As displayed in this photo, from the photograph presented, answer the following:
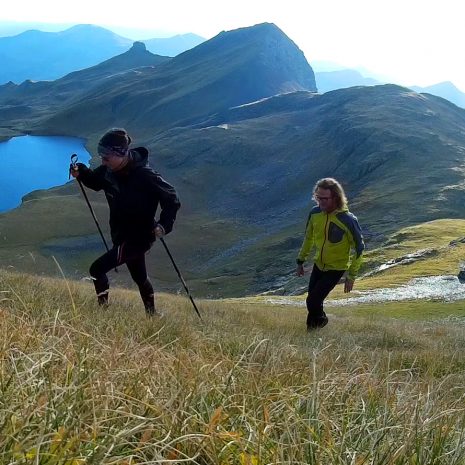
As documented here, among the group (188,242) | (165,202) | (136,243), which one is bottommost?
(188,242)

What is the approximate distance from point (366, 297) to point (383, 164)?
95.4 m

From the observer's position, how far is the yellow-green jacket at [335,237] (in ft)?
32.6

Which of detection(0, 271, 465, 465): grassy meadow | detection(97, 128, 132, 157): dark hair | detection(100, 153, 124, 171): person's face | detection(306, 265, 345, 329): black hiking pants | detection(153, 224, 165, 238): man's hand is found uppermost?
detection(97, 128, 132, 157): dark hair

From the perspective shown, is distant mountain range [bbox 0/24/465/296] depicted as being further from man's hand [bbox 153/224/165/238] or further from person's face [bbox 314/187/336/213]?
man's hand [bbox 153/224/165/238]

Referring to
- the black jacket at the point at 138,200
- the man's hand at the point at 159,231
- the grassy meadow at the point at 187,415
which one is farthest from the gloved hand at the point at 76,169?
the grassy meadow at the point at 187,415

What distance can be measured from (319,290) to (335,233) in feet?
3.72

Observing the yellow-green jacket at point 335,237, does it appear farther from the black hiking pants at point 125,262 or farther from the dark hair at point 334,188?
the black hiking pants at point 125,262

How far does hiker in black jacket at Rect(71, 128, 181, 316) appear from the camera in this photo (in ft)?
25.1

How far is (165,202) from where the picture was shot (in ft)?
25.7

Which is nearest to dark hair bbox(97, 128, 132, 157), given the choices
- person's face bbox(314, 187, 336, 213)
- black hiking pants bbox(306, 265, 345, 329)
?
person's face bbox(314, 187, 336, 213)

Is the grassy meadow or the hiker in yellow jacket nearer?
the grassy meadow

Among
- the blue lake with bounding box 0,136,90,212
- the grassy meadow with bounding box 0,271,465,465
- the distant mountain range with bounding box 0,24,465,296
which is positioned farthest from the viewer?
the blue lake with bounding box 0,136,90,212

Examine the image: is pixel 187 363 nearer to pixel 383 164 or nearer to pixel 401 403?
Answer: pixel 401 403

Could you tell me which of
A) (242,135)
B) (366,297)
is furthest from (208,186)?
(366,297)
